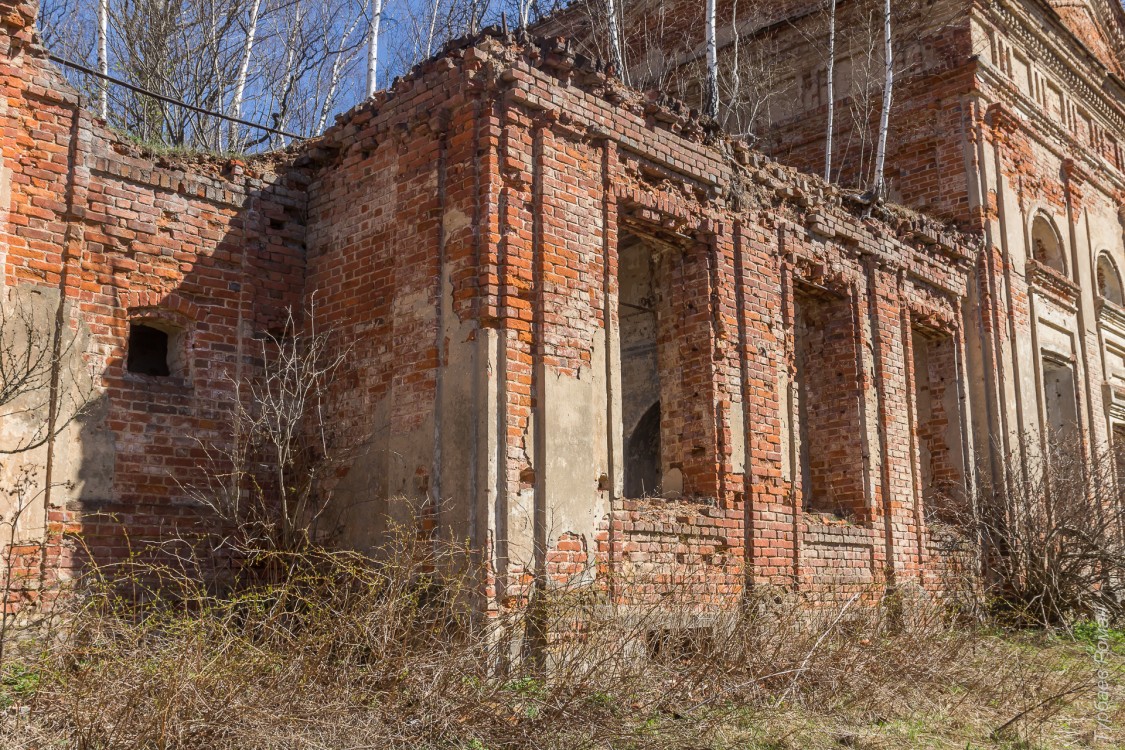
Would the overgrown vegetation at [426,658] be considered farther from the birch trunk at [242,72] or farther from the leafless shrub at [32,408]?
the birch trunk at [242,72]

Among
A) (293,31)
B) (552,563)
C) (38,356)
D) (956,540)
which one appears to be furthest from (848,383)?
(293,31)

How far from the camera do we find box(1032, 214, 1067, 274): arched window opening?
50.8ft

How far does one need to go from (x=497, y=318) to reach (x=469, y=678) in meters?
2.53

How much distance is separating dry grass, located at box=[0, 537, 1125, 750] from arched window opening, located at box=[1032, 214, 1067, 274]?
9.17m

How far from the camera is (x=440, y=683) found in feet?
17.6

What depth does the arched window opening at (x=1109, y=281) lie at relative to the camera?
17.2 meters

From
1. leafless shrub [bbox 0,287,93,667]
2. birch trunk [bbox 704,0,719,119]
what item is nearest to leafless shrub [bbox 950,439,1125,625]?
birch trunk [bbox 704,0,719,119]

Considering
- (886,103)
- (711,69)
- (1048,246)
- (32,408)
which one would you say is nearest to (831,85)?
(886,103)

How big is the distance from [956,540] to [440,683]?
815 centimetres

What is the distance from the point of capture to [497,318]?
277 inches

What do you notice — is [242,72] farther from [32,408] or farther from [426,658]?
[426,658]

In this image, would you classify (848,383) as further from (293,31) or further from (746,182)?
(293,31)

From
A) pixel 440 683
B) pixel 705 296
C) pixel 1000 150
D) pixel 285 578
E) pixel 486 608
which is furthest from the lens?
pixel 1000 150

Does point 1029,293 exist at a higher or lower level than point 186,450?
higher
